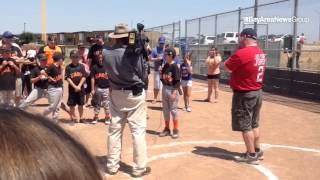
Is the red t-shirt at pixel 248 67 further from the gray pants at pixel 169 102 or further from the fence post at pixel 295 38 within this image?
the fence post at pixel 295 38

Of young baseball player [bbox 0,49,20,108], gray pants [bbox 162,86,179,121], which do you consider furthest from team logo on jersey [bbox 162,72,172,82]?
young baseball player [bbox 0,49,20,108]

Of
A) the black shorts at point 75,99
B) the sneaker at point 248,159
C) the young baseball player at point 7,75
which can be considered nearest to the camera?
the sneaker at point 248,159

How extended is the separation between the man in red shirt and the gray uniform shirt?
4.78 feet

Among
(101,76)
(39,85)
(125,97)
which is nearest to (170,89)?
(101,76)

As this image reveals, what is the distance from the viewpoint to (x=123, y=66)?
6363 millimetres

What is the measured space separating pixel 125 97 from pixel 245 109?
1.84 meters

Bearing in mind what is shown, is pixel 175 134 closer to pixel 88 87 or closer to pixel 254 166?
pixel 254 166

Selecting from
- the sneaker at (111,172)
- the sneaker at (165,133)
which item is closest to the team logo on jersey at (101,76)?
the sneaker at (165,133)

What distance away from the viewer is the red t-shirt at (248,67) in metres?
6.94

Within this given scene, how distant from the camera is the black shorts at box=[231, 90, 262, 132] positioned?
7.02 m

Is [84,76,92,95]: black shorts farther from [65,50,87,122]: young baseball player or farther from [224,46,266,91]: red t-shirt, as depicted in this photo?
→ [224,46,266,91]: red t-shirt

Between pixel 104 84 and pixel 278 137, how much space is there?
3.70m

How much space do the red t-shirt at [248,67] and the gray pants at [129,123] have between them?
4.92 feet

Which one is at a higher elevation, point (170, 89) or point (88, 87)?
point (170, 89)
